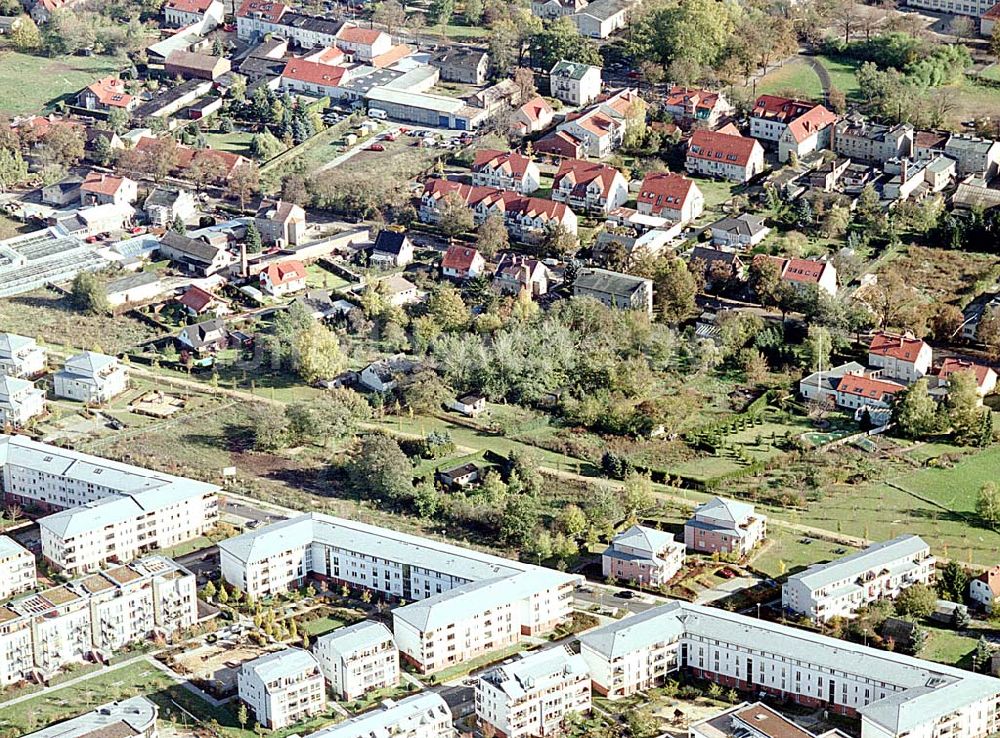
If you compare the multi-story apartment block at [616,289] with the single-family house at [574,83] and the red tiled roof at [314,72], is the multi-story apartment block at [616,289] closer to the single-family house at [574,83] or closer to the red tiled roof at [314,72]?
the single-family house at [574,83]

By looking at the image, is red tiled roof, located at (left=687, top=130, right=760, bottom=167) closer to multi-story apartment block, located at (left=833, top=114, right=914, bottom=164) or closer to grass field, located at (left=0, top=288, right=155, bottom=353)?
multi-story apartment block, located at (left=833, top=114, right=914, bottom=164)

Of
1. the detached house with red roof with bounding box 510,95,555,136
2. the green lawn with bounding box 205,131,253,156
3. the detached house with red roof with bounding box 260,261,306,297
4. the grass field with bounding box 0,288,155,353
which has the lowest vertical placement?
the grass field with bounding box 0,288,155,353

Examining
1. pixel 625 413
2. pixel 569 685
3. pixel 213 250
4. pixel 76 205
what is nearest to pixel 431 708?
pixel 569 685

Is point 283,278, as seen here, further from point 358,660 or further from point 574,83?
point 358,660

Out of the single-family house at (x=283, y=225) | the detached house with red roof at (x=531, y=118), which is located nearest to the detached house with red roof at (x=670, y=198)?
the detached house with red roof at (x=531, y=118)

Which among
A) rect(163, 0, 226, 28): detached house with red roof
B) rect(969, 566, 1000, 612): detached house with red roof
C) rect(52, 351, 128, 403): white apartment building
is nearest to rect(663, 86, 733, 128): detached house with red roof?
rect(163, 0, 226, 28): detached house with red roof

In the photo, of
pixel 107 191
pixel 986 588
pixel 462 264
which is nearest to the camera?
pixel 986 588

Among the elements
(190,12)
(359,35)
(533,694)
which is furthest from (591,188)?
(533,694)
